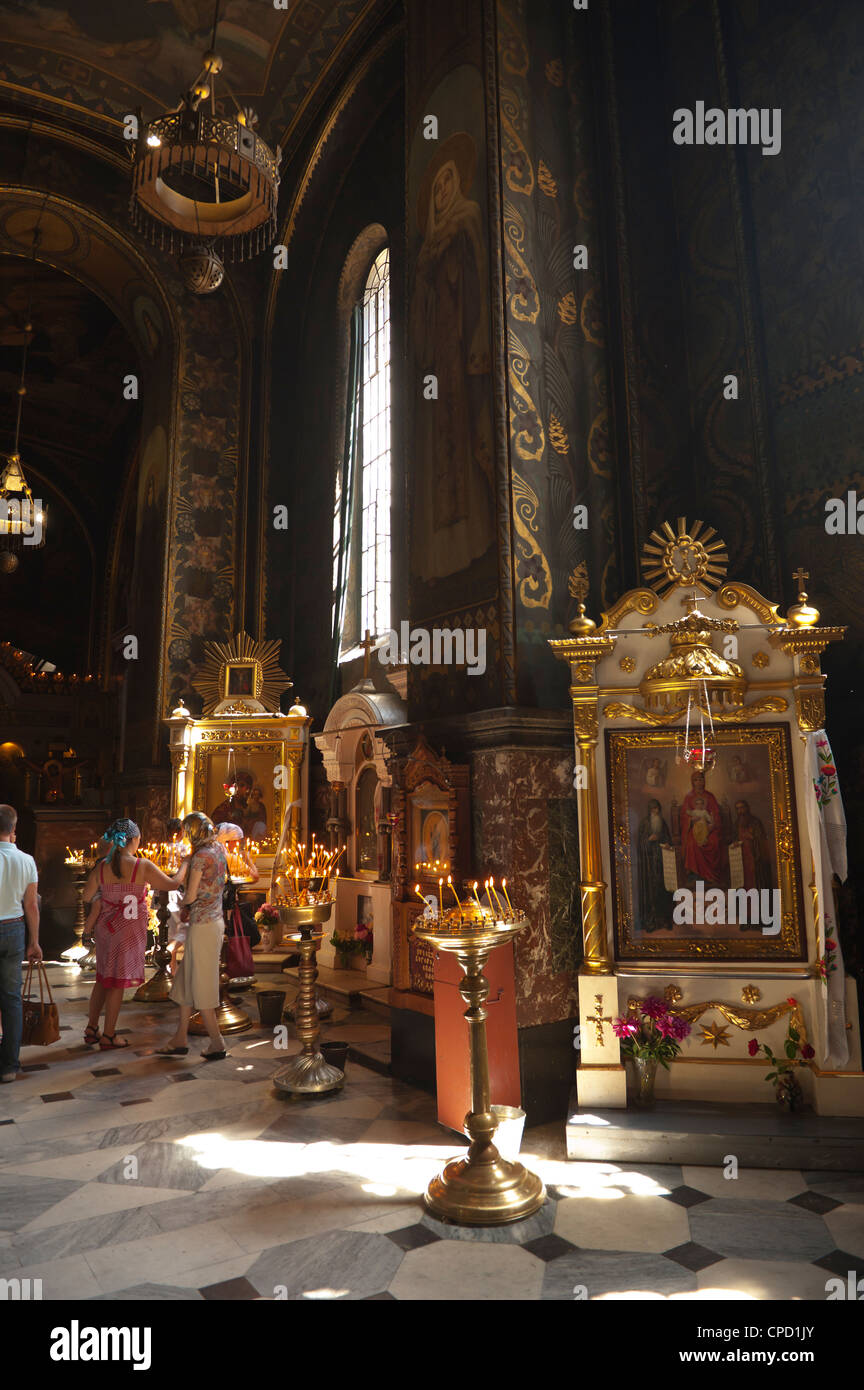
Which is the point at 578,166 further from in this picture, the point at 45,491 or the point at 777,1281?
the point at 45,491

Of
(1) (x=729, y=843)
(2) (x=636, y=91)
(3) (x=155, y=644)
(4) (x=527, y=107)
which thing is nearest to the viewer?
(1) (x=729, y=843)

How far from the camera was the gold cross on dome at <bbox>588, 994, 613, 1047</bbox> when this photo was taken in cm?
459

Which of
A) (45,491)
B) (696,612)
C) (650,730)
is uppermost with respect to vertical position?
(45,491)

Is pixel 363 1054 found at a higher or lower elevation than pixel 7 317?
lower

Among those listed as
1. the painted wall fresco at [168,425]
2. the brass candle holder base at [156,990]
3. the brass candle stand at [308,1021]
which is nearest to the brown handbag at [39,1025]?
the brass candle holder base at [156,990]

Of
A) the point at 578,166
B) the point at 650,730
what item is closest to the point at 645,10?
the point at 578,166

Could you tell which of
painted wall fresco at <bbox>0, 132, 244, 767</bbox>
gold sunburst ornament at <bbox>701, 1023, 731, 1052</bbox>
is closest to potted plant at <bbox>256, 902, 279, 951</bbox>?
painted wall fresco at <bbox>0, 132, 244, 767</bbox>

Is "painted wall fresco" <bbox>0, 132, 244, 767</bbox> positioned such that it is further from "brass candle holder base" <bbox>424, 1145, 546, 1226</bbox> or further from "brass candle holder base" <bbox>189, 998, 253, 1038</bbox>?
"brass candle holder base" <bbox>424, 1145, 546, 1226</bbox>

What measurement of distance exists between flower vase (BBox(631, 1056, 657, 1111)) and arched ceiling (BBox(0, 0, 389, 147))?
10880 mm

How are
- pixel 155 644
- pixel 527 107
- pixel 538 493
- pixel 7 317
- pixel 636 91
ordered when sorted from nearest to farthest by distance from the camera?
pixel 538 493, pixel 527 107, pixel 636 91, pixel 155 644, pixel 7 317

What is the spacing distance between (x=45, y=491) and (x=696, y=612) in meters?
20.1

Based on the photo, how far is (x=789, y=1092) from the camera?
4.32m

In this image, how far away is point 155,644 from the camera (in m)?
11.4

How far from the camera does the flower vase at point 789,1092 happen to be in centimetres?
430
